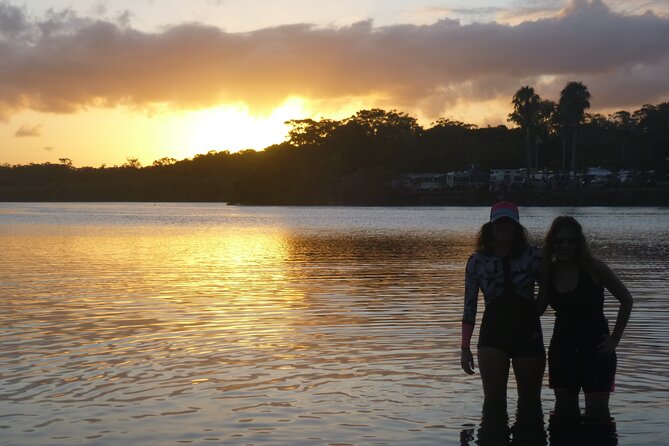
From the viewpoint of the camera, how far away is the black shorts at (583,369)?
7.33m

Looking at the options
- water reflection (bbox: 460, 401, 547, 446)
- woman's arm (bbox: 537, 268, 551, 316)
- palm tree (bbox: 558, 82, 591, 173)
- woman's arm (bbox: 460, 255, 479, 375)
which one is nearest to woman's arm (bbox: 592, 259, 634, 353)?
woman's arm (bbox: 537, 268, 551, 316)

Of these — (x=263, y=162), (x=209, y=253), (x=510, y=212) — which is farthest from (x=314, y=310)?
(x=263, y=162)

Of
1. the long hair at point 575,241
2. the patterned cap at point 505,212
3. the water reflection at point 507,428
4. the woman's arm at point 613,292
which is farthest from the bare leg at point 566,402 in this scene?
the patterned cap at point 505,212

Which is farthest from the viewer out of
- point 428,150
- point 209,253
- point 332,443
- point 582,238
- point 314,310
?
point 428,150

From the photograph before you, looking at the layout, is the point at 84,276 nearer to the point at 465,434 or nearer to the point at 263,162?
the point at 465,434

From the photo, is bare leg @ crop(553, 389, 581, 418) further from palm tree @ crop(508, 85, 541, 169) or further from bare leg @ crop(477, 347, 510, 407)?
palm tree @ crop(508, 85, 541, 169)

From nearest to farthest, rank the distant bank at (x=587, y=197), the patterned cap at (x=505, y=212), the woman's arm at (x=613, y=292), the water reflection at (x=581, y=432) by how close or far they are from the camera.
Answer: the woman's arm at (x=613, y=292) < the patterned cap at (x=505, y=212) < the water reflection at (x=581, y=432) < the distant bank at (x=587, y=197)

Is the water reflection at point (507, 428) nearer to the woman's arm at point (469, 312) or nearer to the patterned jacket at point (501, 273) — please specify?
the woman's arm at point (469, 312)

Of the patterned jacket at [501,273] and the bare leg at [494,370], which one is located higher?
the patterned jacket at [501,273]

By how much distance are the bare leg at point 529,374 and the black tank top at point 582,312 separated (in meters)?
0.30

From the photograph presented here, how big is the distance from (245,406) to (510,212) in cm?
381

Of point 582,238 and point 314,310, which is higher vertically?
point 582,238

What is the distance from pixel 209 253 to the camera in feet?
122

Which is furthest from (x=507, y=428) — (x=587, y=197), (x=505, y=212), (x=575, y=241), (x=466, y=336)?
(x=587, y=197)
